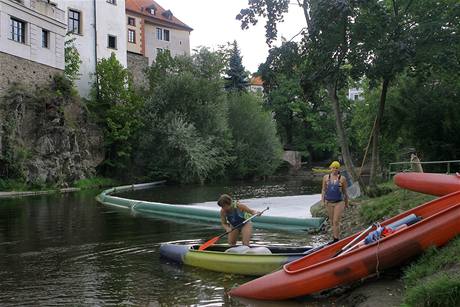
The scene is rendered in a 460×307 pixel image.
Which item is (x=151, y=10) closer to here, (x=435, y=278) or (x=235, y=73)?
(x=235, y=73)

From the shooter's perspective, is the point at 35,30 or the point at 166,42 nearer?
the point at 35,30

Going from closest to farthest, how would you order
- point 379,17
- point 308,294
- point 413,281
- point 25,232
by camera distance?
point 413,281
point 308,294
point 379,17
point 25,232

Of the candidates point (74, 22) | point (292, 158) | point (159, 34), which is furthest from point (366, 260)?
point (159, 34)

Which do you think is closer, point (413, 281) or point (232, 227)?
point (413, 281)

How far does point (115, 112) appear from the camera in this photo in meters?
41.1

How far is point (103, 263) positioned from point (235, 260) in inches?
117

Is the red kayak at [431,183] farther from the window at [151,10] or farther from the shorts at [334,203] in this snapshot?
the window at [151,10]

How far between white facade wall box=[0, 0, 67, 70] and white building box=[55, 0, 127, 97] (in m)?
4.56

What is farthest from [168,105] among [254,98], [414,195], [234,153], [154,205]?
[414,195]

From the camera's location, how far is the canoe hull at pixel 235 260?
8898 mm

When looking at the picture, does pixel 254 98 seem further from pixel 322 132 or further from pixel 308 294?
pixel 308 294

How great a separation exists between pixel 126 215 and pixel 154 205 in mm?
1260

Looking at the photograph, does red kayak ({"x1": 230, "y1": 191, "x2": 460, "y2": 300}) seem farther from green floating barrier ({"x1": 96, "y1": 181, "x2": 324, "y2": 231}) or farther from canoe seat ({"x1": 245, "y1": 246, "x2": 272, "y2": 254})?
green floating barrier ({"x1": 96, "y1": 181, "x2": 324, "y2": 231})

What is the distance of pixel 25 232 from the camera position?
15227 mm
